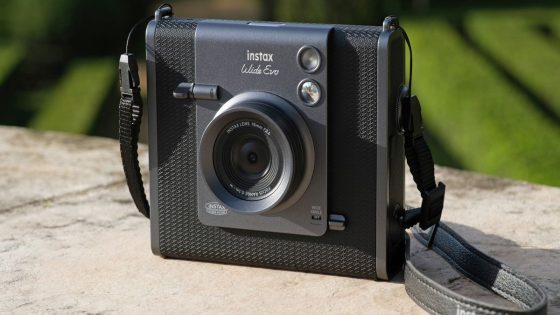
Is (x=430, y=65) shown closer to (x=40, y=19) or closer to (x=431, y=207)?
(x=40, y=19)

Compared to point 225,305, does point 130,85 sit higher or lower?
higher

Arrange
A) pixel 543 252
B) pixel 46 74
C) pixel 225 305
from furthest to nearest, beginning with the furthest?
pixel 46 74 < pixel 543 252 < pixel 225 305

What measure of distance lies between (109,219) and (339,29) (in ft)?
3.42

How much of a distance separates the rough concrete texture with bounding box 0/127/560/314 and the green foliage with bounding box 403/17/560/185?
7.50ft

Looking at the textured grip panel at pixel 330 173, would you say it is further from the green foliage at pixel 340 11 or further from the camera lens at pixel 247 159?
the green foliage at pixel 340 11

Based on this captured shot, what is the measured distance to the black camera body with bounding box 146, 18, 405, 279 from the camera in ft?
9.94

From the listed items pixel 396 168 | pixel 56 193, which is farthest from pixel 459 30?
pixel 396 168

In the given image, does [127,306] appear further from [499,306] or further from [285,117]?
[499,306]

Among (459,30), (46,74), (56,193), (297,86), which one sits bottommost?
(46,74)

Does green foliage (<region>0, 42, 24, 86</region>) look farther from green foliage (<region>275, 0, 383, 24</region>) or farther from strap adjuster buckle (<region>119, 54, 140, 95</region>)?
strap adjuster buckle (<region>119, 54, 140, 95</region>)

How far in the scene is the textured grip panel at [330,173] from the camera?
303 cm

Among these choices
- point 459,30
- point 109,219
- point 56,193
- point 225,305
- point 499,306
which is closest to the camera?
point 499,306

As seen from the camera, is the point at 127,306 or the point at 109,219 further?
the point at 109,219

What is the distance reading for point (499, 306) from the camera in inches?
109
